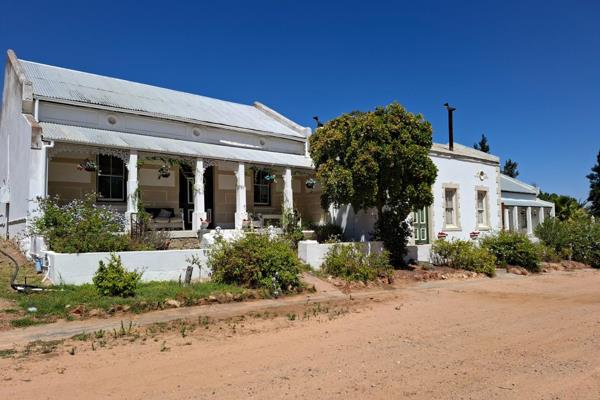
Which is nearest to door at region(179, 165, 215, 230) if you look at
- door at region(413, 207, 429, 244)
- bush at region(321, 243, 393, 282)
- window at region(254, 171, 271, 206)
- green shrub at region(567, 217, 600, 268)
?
window at region(254, 171, 271, 206)

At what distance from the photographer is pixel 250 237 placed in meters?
12.4

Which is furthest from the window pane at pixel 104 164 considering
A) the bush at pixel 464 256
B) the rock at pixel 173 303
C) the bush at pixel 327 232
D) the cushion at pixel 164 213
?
the bush at pixel 464 256

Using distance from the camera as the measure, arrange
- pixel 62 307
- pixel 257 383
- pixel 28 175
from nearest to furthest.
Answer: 1. pixel 257 383
2. pixel 62 307
3. pixel 28 175

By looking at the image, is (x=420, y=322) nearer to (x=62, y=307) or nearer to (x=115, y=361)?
(x=115, y=361)

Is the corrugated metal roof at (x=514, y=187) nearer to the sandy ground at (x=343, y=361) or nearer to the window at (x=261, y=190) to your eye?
the window at (x=261, y=190)

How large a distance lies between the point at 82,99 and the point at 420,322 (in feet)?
41.6

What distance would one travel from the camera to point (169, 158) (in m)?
15.9

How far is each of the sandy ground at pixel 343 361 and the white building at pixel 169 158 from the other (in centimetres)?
740

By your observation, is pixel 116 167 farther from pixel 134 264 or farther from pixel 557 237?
pixel 557 237

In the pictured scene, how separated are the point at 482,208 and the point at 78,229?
683 inches

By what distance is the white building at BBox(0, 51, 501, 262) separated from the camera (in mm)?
14836

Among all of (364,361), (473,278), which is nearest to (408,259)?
(473,278)

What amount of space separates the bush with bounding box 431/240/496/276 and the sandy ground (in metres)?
7.18

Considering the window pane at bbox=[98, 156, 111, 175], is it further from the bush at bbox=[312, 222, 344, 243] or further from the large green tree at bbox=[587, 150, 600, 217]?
the large green tree at bbox=[587, 150, 600, 217]
